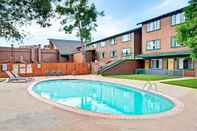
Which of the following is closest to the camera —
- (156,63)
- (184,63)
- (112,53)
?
(184,63)

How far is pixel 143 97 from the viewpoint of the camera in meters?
15.2

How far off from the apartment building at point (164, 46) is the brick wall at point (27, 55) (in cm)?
2096

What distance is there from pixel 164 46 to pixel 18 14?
28.5 metres

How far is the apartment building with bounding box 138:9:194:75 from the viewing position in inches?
1112

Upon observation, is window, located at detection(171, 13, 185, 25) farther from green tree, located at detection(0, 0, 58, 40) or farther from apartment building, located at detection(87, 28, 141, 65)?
green tree, located at detection(0, 0, 58, 40)

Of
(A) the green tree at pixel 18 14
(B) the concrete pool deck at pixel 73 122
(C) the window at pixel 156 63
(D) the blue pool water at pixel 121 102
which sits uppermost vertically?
(A) the green tree at pixel 18 14

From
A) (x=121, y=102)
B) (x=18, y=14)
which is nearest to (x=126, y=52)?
(x=121, y=102)

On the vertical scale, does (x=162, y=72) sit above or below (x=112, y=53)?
below

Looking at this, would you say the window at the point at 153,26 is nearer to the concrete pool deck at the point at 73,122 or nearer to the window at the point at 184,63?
the window at the point at 184,63

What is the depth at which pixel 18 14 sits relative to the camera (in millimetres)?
4688

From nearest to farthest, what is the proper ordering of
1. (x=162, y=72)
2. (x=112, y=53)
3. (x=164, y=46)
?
(x=162, y=72), (x=164, y=46), (x=112, y=53)

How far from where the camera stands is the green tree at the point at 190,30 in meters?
17.0

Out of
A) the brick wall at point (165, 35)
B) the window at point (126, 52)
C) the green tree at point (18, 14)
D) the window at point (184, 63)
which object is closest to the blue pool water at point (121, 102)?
the green tree at point (18, 14)

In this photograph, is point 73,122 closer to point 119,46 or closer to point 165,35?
point 165,35
